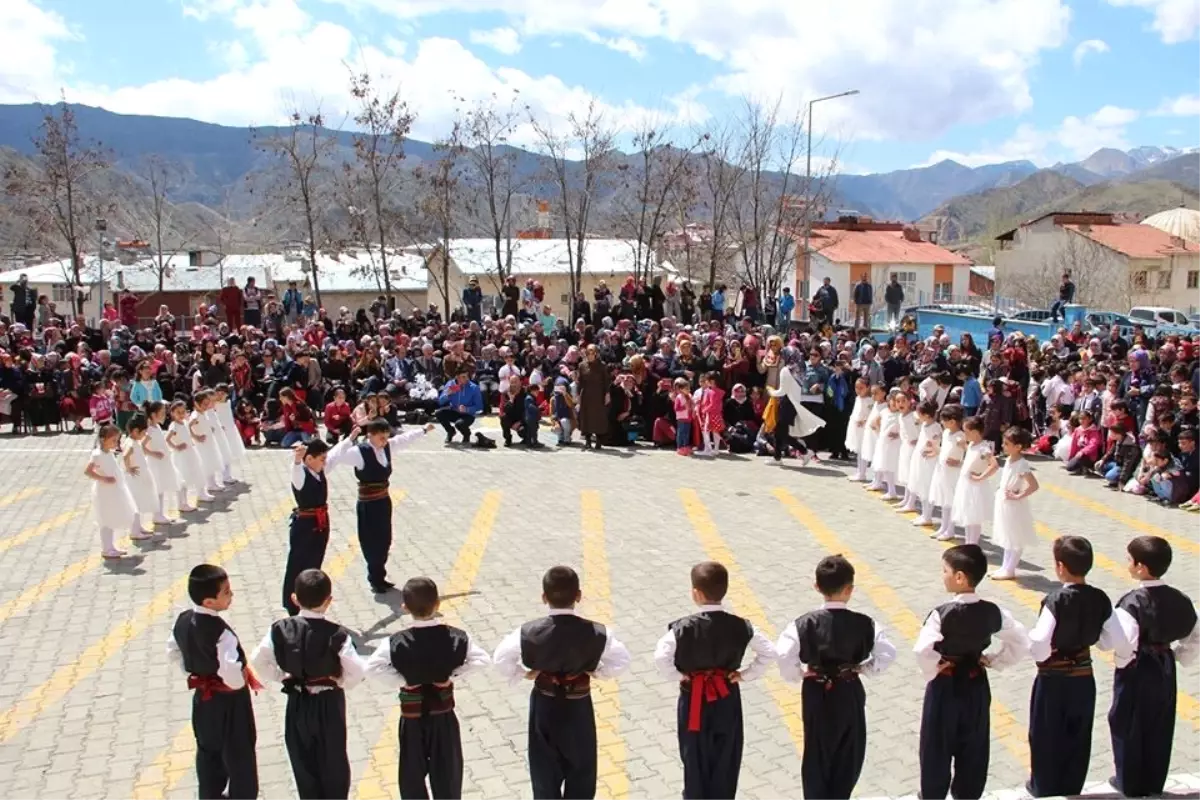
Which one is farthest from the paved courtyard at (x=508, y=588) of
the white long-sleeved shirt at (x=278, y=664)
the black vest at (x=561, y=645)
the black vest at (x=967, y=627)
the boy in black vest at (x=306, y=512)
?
the black vest at (x=561, y=645)

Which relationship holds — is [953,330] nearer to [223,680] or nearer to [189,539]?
[189,539]

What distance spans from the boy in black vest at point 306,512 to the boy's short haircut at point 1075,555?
18.7 ft

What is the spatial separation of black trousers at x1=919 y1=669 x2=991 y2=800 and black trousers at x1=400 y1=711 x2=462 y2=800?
2458mm

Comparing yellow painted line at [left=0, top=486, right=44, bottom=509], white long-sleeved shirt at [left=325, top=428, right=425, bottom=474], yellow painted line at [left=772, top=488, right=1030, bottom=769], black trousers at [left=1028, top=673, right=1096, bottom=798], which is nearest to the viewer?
black trousers at [left=1028, top=673, right=1096, bottom=798]

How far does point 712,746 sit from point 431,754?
1.43 metres

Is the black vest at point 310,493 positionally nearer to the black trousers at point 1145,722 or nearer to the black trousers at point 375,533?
the black trousers at point 375,533

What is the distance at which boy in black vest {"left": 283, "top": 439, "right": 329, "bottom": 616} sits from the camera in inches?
334

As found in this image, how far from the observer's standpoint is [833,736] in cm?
A: 521

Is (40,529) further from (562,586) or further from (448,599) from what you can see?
(562,586)

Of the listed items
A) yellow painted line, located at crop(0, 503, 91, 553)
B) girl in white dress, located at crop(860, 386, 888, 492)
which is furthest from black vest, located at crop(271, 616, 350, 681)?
girl in white dress, located at crop(860, 386, 888, 492)

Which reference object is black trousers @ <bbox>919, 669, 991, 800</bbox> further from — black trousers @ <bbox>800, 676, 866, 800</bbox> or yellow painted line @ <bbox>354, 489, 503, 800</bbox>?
yellow painted line @ <bbox>354, 489, 503, 800</bbox>

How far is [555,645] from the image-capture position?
4992 millimetres

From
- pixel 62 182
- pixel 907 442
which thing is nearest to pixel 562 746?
pixel 907 442

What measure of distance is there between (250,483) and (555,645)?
999cm
